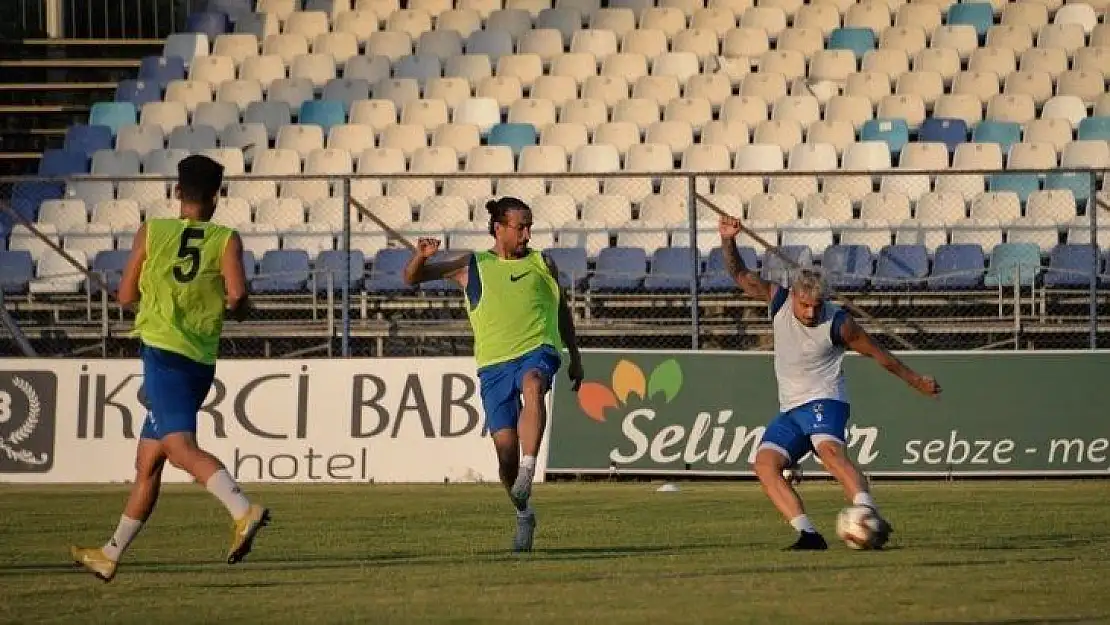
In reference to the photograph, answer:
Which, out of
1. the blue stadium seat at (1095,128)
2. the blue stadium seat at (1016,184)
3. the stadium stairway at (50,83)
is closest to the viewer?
the blue stadium seat at (1016,184)

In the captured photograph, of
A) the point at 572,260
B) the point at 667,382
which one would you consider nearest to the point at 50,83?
the point at 572,260

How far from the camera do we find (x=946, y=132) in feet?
87.3

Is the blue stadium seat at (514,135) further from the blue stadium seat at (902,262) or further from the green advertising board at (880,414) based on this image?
the green advertising board at (880,414)

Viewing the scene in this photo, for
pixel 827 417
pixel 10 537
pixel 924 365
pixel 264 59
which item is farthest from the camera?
pixel 264 59

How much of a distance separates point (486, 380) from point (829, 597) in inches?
145

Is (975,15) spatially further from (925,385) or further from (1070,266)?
(925,385)

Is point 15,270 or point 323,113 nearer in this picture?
point 15,270

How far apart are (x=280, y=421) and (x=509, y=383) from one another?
8770 mm

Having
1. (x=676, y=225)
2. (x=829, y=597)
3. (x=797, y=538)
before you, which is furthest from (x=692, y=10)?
(x=829, y=597)

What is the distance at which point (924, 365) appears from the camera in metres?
21.0

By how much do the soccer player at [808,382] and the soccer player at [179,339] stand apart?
335cm

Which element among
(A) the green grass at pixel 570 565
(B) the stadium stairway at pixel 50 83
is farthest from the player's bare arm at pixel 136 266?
(B) the stadium stairway at pixel 50 83

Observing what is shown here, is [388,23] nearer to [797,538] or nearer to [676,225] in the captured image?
[676,225]

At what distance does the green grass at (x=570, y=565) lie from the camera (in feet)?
30.8
